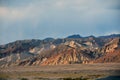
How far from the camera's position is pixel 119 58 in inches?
7776

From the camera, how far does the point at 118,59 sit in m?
198

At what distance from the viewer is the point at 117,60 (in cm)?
19762

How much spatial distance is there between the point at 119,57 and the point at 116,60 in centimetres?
234

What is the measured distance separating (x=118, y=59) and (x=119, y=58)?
30.1 inches

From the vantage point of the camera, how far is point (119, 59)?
643 feet

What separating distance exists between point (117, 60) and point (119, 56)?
129 inches

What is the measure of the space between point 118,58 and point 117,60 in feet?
6.13

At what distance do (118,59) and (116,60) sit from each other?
1.83m

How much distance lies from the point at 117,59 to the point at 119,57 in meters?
1.61

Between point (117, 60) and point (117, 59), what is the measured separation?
1.47m

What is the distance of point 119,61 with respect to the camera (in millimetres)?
193000

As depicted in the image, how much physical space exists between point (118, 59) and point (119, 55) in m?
3.01

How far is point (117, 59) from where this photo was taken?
199000 mm

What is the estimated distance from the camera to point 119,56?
655 feet
